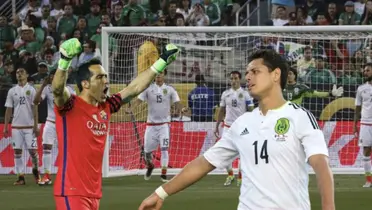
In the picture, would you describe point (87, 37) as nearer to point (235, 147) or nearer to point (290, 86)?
point (290, 86)

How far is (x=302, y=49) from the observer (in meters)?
20.9

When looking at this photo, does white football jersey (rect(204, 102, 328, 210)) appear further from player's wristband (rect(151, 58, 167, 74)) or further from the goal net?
the goal net

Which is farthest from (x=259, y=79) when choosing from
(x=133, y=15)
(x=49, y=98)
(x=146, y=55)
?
(x=133, y=15)

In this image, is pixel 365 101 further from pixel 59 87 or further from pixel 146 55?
pixel 59 87

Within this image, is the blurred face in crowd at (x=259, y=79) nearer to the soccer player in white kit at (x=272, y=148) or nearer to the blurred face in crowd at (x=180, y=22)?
the soccer player in white kit at (x=272, y=148)

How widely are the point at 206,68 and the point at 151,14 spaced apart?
18.2 feet

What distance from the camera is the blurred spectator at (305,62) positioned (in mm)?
20625

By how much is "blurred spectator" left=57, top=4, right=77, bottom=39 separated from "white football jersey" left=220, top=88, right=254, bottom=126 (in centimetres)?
823

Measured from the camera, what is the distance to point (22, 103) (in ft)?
63.7

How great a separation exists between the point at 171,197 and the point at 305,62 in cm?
601

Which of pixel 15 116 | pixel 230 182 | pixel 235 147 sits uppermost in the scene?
pixel 235 147

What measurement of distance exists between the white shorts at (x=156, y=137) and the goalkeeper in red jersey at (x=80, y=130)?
Answer: 36.3ft

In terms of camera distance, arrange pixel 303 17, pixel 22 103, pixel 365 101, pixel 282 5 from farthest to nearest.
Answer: pixel 282 5 → pixel 303 17 → pixel 22 103 → pixel 365 101

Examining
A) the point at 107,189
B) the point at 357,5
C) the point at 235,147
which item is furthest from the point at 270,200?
the point at 357,5
